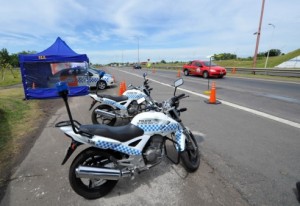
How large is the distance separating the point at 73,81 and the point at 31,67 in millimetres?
2211

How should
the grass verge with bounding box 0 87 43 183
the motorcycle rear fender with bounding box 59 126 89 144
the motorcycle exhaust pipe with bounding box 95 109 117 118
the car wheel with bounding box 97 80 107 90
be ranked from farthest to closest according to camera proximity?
the car wheel with bounding box 97 80 107 90, the motorcycle exhaust pipe with bounding box 95 109 117 118, the grass verge with bounding box 0 87 43 183, the motorcycle rear fender with bounding box 59 126 89 144

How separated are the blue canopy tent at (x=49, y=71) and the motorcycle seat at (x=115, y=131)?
8947mm

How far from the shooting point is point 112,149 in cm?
269

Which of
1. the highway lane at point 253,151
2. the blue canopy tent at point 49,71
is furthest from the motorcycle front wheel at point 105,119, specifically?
the blue canopy tent at point 49,71

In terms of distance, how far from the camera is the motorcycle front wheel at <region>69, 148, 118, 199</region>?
2629 mm

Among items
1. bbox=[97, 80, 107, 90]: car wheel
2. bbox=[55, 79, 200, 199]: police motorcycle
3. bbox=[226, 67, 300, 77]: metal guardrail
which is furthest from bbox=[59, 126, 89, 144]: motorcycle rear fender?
bbox=[226, 67, 300, 77]: metal guardrail

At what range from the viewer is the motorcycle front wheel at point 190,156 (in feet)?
10.8

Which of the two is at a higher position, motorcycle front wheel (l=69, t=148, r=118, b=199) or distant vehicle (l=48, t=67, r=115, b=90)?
distant vehicle (l=48, t=67, r=115, b=90)

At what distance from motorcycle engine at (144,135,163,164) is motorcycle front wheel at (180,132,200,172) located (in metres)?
0.51

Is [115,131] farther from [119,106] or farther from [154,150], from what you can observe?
[119,106]

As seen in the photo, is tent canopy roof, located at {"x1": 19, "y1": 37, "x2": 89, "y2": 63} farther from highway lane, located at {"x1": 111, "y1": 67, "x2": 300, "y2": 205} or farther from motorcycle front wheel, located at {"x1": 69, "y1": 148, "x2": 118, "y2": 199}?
motorcycle front wheel, located at {"x1": 69, "y1": 148, "x2": 118, "y2": 199}

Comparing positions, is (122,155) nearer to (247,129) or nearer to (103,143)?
(103,143)

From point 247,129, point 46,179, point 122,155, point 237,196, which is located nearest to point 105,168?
point 122,155

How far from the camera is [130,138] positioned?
2.78 m
